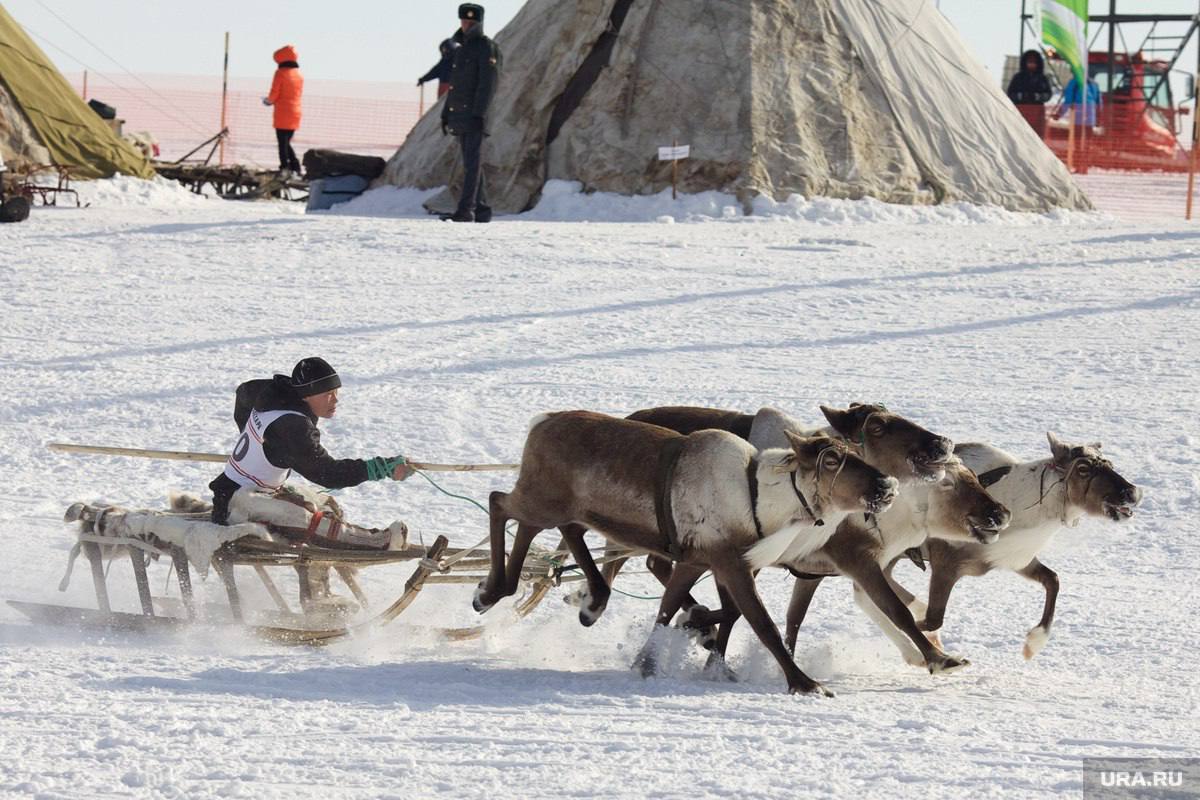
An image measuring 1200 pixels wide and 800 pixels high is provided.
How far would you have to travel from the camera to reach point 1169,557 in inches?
293

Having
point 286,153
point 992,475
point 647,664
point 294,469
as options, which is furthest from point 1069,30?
point 647,664

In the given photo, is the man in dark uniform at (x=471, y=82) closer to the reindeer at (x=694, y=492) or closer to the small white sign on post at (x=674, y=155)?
the small white sign on post at (x=674, y=155)

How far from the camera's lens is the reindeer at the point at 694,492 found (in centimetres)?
511

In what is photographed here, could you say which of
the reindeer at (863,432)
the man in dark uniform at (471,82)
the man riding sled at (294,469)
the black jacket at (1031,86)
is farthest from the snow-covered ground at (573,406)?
the black jacket at (1031,86)

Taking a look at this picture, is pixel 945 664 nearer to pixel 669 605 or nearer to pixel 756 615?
pixel 756 615

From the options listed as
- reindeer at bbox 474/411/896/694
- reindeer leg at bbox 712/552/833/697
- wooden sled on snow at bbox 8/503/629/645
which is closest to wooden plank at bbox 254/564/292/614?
wooden sled on snow at bbox 8/503/629/645

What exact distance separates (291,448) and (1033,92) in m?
19.9

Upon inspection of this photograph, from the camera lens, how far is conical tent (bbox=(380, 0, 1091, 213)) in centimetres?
1633

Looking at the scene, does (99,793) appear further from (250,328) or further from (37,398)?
(250,328)

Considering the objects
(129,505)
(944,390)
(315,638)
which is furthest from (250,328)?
(315,638)

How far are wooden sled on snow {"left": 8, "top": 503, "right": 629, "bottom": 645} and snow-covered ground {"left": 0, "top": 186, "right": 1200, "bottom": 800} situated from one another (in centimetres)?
13

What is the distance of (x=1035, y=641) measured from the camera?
5742 millimetres

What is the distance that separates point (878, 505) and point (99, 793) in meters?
2.44

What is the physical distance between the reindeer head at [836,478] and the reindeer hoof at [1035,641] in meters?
1.04
